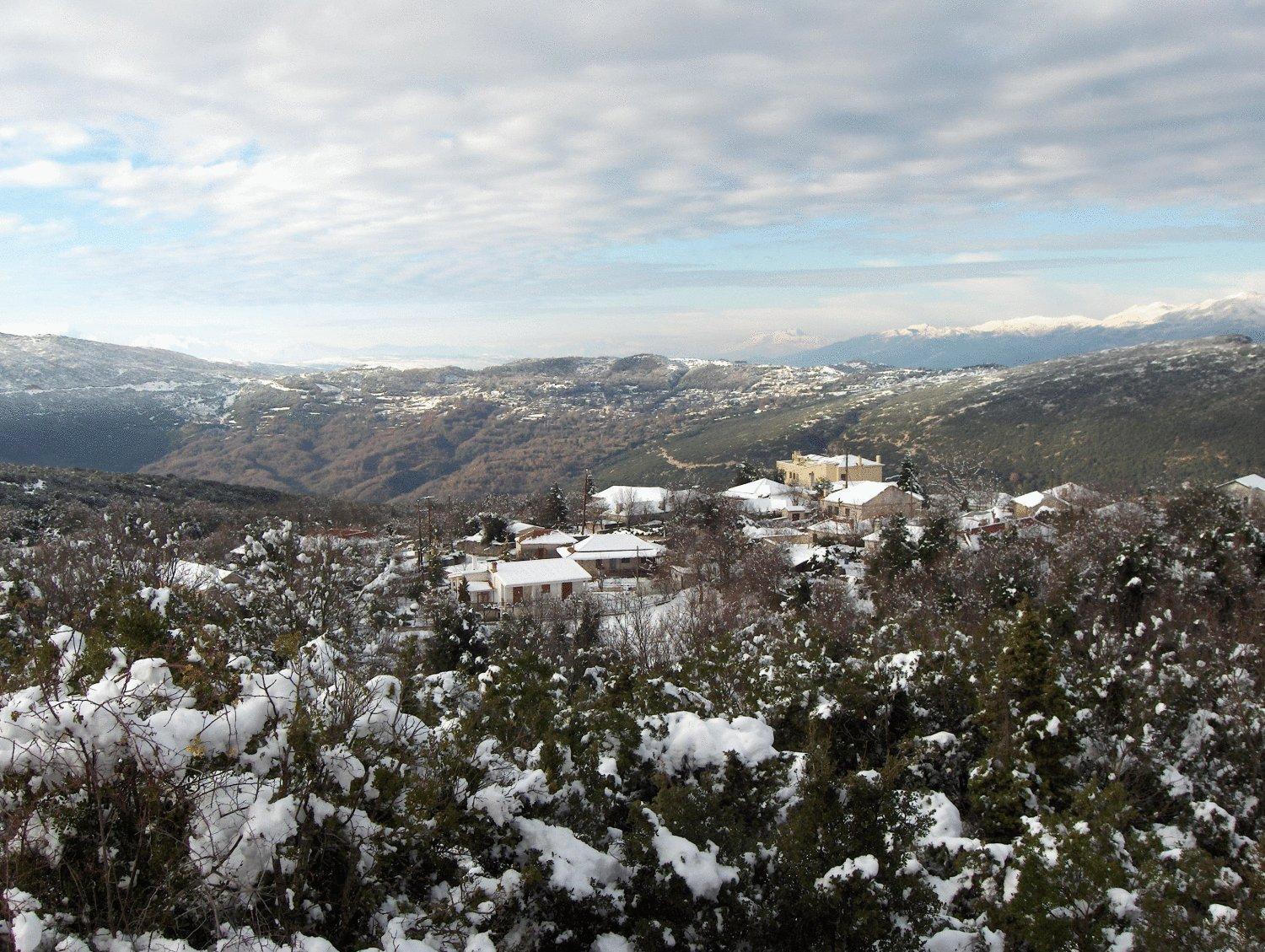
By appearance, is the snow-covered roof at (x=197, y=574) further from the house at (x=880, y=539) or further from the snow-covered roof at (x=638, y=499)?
the snow-covered roof at (x=638, y=499)

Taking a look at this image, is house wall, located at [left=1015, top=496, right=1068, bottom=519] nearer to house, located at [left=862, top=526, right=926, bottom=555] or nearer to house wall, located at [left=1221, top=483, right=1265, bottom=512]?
house wall, located at [left=1221, top=483, right=1265, bottom=512]

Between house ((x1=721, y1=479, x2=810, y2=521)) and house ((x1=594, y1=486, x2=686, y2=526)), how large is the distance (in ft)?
14.1

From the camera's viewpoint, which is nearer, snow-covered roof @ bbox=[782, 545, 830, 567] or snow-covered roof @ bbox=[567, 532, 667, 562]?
snow-covered roof @ bbox=[782, 545, 830, 567]

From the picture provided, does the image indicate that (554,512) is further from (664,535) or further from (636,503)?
(636,503)

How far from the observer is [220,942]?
3328 millimetres

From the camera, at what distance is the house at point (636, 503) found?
52.8 m

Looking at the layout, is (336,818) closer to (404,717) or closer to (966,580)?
(404,717)

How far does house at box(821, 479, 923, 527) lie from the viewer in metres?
45.5

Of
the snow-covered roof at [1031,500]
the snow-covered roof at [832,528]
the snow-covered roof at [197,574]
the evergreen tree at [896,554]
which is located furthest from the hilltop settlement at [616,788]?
the snow-covered roof at [1031,500]

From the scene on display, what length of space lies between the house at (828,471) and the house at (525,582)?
101ft

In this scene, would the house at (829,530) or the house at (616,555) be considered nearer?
the house at (616,555)

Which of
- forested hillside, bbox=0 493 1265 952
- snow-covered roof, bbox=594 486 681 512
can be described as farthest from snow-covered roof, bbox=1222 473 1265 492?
forested hillside, bbox=0 493 1265 952

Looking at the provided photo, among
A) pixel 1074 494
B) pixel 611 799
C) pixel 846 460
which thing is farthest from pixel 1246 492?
pixel 611 799

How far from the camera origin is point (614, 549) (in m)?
37.6
